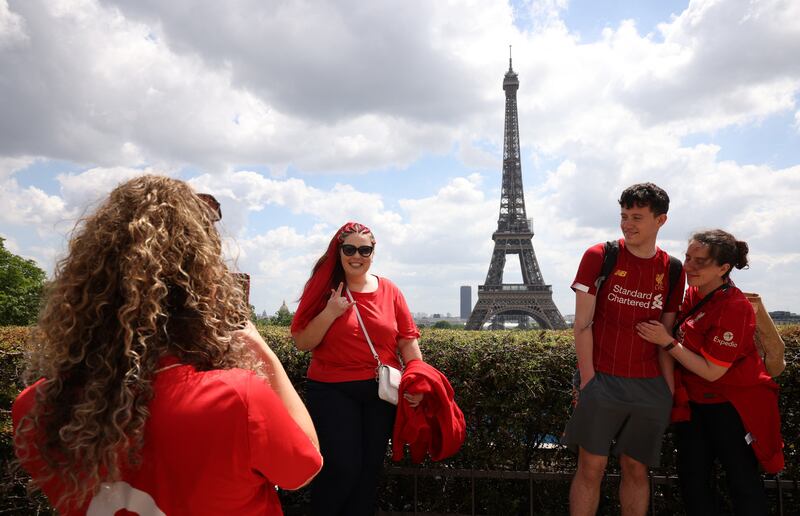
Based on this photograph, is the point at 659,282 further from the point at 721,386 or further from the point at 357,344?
the point at 357,344

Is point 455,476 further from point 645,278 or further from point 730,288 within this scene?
point 730,288

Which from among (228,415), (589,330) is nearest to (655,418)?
(589,330)

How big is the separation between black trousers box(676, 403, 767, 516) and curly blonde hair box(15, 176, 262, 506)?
3032 mm

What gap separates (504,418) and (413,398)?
116 centimetres

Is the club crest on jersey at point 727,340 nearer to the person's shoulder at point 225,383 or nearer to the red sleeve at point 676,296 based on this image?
the red sleeve at point 676,296

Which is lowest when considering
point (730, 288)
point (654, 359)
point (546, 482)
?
point (546, 482)

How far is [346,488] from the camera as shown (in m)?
3.32

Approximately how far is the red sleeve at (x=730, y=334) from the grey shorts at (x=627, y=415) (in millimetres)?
351

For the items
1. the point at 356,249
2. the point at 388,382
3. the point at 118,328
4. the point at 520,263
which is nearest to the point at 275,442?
the point at 118,328

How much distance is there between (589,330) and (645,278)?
1.52ft

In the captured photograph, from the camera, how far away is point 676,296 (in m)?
3.65

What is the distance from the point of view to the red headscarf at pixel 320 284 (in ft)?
11.6

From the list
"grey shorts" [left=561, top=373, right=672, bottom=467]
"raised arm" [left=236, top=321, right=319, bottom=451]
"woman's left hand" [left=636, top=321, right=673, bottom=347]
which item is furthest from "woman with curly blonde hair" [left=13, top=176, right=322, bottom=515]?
"woman's left hand" [left=636, top=321, right=673, bottom=347]

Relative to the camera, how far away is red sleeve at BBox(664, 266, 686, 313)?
11.9ft
